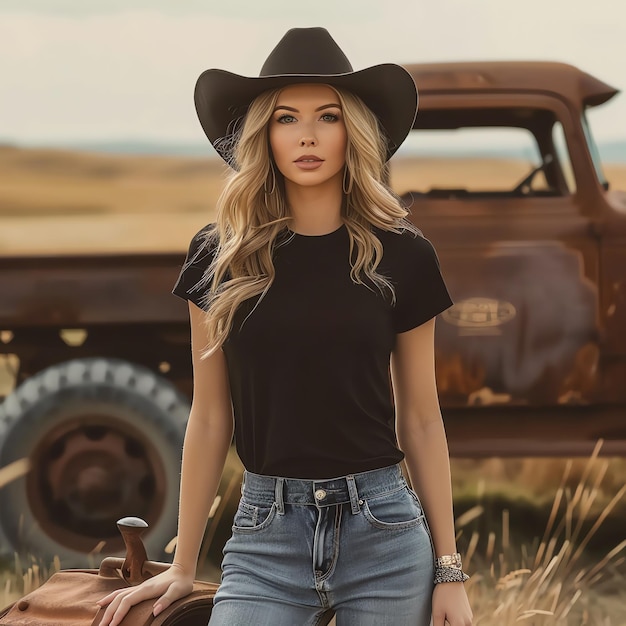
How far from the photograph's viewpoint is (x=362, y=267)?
2.15 m

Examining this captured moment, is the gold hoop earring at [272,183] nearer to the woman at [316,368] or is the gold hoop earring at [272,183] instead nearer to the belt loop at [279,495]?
the woman at [316,368]

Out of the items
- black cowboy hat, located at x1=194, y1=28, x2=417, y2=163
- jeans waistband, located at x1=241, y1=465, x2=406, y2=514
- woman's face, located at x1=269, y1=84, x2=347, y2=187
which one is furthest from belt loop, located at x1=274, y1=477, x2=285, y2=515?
black cowboy hat, located at x1=194, y1=28, x2=417, y2=163

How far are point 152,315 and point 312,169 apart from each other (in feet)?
7.69

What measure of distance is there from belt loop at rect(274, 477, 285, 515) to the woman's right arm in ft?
0.70

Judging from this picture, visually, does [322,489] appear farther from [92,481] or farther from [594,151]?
[594,151]

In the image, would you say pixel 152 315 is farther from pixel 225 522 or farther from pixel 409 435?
pixel 409 435

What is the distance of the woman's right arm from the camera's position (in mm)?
2225

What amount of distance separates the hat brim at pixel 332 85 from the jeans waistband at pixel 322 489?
2.31 feet

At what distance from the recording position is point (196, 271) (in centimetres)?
224

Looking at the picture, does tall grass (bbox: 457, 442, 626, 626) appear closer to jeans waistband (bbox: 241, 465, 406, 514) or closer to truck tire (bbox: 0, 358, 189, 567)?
truck tire (bbox: 0, 358, 189, 567)

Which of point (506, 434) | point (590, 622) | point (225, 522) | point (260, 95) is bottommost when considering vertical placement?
point (590, 622)

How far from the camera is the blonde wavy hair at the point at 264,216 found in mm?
2158

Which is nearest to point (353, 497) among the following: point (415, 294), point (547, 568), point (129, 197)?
point (415, 294)

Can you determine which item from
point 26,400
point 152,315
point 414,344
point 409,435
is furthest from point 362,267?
point 26,400
